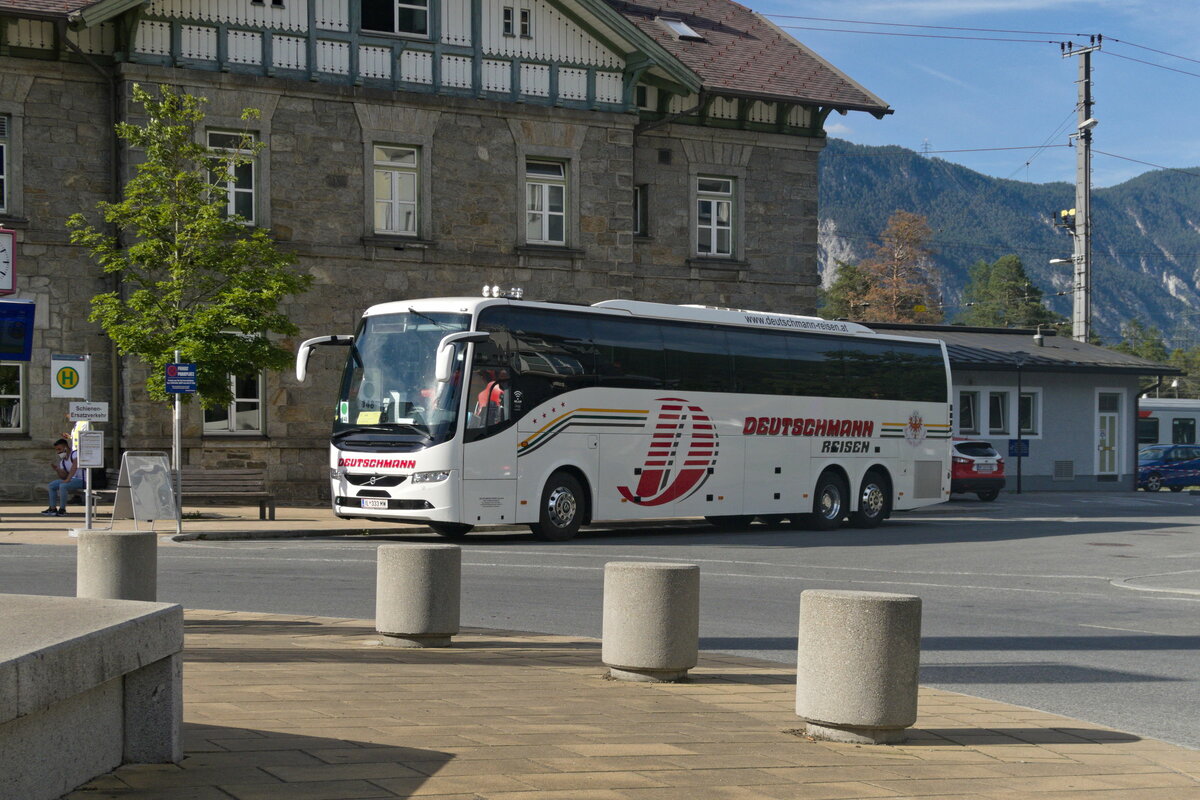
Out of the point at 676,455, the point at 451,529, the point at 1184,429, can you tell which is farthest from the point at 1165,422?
the point at 451,529

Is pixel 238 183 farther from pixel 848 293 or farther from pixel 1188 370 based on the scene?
pixel 1188 370

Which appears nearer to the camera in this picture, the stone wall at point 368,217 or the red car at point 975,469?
the stone wall at point 368,217

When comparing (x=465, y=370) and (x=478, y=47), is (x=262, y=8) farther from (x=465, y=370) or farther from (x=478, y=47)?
(x=465, y=370)

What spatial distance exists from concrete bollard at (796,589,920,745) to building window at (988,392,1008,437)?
3963 centimetres

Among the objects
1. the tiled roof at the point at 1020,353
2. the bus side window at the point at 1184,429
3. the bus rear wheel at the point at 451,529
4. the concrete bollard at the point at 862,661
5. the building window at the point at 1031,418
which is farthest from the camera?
the bus side window at the point at 1184,429

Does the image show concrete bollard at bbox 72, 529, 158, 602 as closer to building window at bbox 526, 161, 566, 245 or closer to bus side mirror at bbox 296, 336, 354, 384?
bus side mirror at bbox 296, 336, 354, 384

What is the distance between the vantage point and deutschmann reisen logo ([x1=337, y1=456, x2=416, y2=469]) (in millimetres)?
21234

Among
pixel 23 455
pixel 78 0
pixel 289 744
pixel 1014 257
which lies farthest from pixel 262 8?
pixel 1014 257

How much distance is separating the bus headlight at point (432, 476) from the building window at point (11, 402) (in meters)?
10.8

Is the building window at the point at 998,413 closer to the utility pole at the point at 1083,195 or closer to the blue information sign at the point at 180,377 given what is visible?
the utility pole at the point at 1083,195

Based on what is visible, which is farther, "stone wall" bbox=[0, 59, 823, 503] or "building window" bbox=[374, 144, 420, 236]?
"building window" bbox=[374, 144, 420, 236]

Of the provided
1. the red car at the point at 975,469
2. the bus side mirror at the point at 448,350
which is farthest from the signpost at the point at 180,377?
the red car at the point at 975,469

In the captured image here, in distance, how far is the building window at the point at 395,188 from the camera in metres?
30.7

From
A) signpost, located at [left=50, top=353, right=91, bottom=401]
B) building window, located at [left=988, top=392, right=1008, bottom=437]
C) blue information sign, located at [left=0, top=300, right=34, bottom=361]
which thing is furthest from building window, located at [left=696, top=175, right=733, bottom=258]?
blue information sign, located at [left=0, top=300, right=34, bottom=361]
